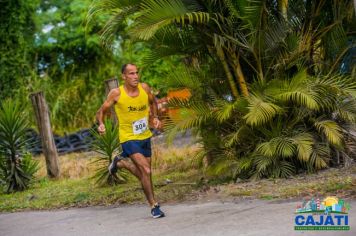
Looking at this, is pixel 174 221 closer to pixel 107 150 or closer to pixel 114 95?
pixel 114 95

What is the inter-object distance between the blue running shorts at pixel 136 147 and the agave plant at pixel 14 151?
5.38 m

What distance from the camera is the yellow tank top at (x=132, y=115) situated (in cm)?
901

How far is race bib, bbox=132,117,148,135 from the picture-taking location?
29.6 ft

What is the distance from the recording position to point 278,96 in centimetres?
1024

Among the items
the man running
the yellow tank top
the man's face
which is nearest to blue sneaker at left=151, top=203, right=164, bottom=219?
the man running

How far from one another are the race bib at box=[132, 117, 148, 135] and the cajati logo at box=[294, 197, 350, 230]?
2.28 meters

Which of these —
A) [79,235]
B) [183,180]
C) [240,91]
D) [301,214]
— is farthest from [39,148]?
[301,214]

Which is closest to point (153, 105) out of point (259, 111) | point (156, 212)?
point (259, 111)

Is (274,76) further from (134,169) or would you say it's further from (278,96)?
(134,169)

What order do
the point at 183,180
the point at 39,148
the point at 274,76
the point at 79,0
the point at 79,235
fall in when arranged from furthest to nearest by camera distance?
the point at 79,0, the point at 39,148, the point at 183,180, the point at 274,76, the point at 79,235

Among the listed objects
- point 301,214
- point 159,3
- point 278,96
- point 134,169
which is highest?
point 159,3

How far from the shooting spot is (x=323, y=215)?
7.24 meters

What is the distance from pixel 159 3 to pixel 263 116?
7.18 feet

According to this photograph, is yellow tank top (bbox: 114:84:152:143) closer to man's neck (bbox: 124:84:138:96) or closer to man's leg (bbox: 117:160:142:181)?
man's neck (bbox: 124:84:138:96)
